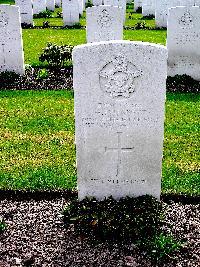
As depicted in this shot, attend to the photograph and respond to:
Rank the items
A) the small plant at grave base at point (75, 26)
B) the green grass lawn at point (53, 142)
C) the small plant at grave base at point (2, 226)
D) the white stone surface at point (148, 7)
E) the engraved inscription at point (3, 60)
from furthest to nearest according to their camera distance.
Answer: the white stone surface at point (148, 7)
the small plant at grave base at point (75, 26)
the engraved inscription at point (3, 60)
the green grass lawn at point (53, 142)
the small plant at grave base at point (2, 226)

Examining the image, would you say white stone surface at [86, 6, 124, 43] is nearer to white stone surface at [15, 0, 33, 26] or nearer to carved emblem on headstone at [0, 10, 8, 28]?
carved emblem on headstone at [0, 10, 8, 28]

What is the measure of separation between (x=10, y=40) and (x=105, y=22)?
2.40 meters

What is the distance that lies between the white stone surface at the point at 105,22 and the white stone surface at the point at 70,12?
822cm

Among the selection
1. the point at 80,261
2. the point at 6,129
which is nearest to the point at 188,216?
the point at 80,261

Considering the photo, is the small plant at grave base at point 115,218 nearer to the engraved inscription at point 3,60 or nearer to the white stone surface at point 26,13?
the engraved inscription at point 3,60

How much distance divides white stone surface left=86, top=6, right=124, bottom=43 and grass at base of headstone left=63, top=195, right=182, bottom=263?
7.13m

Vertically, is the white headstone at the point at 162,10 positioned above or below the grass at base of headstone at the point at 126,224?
above

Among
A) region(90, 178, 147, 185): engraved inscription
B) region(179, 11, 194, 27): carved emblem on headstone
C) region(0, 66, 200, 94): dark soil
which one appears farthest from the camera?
region(0, 66, 200, 94): dark soil

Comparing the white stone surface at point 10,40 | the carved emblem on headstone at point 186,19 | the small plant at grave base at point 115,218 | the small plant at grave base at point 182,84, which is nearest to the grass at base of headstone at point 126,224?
the small plant at grave base at point 115,218

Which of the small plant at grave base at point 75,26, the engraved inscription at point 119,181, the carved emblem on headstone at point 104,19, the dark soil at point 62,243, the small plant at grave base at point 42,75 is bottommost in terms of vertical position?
the dark soil at point 62,243

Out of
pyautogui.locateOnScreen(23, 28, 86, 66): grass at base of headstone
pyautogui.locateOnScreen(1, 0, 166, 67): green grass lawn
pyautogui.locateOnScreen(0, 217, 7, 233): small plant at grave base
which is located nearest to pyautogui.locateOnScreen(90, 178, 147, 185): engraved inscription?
pyautogui.locateOnScreen(0, 217, 7, 233): small plant at grave base

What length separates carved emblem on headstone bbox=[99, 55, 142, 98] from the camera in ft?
14.5

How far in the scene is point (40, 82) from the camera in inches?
412

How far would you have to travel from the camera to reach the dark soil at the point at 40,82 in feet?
33.3
